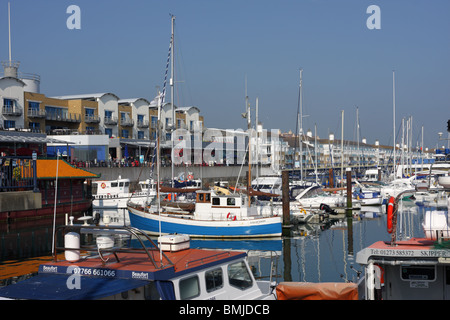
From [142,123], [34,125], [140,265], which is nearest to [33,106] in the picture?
[34,125]

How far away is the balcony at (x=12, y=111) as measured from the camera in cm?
6800

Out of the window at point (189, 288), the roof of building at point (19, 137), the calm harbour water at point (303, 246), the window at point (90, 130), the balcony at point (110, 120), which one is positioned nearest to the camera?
the window at point (189, 288)

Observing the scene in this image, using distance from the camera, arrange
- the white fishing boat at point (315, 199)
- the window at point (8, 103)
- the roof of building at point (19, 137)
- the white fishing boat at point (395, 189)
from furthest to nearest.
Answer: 1. the window at point (8, 103)
2. the white fishing boat at point (395, 189)
3. the roof of building at point (19, 137)
4. the white fishing boat at point (315, 199)

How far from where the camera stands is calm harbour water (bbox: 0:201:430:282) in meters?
26.1

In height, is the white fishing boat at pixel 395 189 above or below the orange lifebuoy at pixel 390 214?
below

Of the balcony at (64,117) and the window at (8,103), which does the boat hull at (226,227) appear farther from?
the balcony at (64,117)

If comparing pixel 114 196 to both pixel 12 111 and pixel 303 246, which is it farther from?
pixel 303 246

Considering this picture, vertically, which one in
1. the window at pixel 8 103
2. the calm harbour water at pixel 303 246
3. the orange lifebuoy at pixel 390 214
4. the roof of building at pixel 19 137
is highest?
the window at pixel 8 103

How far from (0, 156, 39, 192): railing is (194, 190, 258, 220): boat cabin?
17.7 metres

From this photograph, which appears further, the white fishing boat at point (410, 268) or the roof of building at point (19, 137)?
the roof of building at point (19, 137)

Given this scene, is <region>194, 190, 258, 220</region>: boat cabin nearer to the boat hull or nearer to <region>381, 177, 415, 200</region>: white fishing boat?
the boat hull

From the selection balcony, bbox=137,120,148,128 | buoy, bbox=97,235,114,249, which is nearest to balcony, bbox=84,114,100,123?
balcony, bbox=137,120,148,128

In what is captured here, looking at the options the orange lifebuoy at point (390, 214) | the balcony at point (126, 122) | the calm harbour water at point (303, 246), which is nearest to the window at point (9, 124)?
the balcony at point (126, 122)

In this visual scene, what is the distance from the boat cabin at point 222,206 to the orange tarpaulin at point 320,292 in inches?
922
